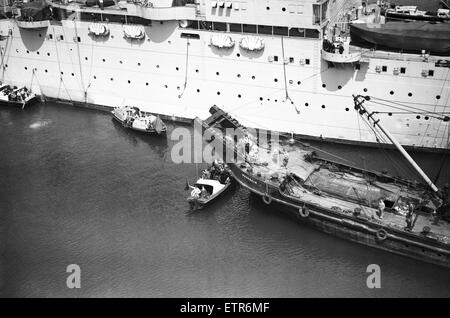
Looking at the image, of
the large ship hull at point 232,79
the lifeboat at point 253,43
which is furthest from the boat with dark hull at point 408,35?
the lifeboat at point 253,43

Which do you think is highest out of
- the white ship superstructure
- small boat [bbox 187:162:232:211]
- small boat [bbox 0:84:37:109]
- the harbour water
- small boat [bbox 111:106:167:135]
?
the white ship superstructure

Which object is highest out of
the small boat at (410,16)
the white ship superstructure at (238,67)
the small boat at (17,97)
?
the small boat at (410,16)

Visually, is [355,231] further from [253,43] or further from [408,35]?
[253,43]

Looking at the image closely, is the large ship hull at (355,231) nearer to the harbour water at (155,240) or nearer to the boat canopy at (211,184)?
the harbour water at (155,240)

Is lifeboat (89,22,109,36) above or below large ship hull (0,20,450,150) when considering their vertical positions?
above

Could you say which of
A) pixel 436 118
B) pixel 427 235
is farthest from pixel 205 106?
pixel 427 235

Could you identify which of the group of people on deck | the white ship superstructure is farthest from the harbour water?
the group of people on deck

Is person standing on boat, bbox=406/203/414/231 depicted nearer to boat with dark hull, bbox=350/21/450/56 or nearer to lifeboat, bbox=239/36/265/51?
boat with dark hull, bbox=350/21/450/56

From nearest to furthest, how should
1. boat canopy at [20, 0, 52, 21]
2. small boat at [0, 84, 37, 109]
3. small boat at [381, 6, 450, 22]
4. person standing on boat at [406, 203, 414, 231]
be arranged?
person standing on boat at [406, 203, 414, 231] → small boat at [381, 6, 450, 22] → boat canopy at [20, 0, 52, 21] → small boat at [0, 84, 37, 109]
